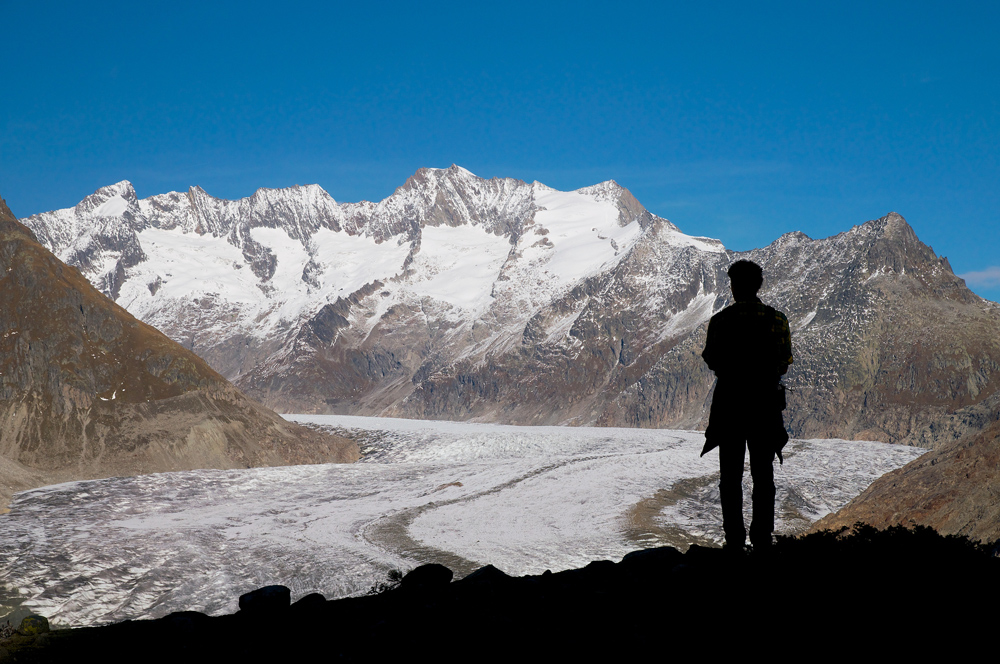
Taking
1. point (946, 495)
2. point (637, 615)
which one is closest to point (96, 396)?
point (946, 495)

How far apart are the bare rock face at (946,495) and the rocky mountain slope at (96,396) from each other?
60000mm

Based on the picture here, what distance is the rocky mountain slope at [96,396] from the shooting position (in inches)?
2731

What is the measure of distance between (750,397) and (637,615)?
292cm

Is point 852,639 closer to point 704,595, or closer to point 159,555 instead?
point 704,595

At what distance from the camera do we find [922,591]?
847 centimetres

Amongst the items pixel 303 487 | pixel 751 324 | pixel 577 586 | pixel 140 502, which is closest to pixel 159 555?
pixel 140 502

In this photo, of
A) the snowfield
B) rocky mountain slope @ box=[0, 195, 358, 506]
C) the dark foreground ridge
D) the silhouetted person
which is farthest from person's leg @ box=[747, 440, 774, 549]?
rocky mountain slope @ box=[0, 195, 358, 506]

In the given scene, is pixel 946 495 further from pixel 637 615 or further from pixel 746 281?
pixel 637 615

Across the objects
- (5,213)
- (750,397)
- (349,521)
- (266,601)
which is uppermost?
(5,213)

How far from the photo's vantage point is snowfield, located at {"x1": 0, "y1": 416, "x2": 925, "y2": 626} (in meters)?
37.5

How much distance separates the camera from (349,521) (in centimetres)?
5262

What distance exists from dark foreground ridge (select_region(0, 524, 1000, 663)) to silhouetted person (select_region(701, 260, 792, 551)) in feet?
2.11

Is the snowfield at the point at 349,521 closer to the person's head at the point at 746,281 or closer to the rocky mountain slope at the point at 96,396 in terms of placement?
the rocky mountain slope at the point at 96,396

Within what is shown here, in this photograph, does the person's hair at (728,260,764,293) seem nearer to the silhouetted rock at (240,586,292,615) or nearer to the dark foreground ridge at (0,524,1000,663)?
the dark foreground ridge at (0,524,1000,663)
